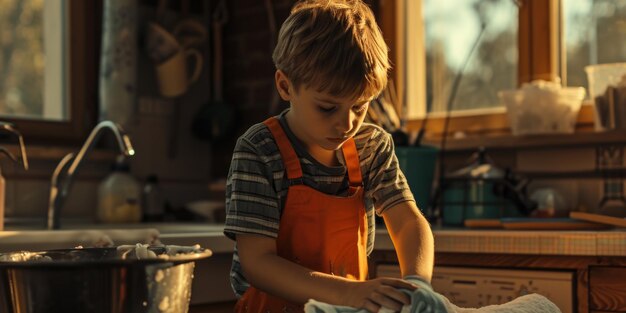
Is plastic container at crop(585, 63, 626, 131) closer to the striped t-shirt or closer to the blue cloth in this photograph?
the striped t-shirt

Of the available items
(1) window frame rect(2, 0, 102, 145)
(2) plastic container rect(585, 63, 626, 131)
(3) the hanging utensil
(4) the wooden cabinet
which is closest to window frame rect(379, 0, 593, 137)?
(2) plastic container rect(585, 63, 626, 131)

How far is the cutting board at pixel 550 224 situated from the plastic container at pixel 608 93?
0.35 metres

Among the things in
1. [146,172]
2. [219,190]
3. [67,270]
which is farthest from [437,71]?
[67,270]

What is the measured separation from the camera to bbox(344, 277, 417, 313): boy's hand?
2.97 feet

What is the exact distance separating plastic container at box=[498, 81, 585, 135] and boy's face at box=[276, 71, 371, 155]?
1.19 meters

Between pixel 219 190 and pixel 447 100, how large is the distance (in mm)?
859

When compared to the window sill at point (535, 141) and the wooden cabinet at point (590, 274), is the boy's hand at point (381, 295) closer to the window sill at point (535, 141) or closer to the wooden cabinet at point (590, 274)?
the wooden cabinet at point (590, 274)

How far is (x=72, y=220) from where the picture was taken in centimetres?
259

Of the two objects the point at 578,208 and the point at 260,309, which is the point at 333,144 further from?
the point at 578,208

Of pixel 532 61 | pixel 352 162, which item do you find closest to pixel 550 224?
pixel 532 61

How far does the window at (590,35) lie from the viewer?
2246 millimetres

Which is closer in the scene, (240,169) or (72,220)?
(240,169)

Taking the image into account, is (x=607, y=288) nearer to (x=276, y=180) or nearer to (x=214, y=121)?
(x=276, y=180)

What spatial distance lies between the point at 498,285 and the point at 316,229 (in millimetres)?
704
